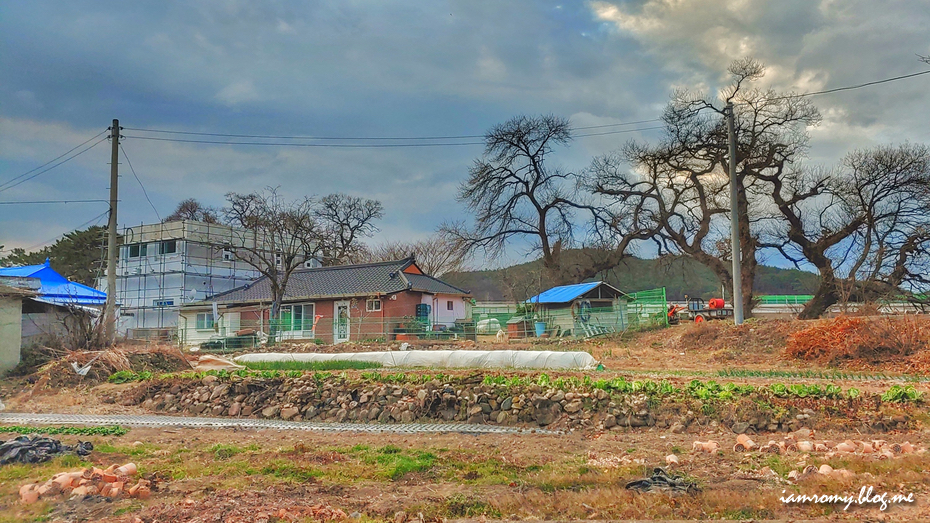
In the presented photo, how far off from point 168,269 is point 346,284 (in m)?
16.1

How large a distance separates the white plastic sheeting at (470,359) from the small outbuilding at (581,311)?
1043 centimetres

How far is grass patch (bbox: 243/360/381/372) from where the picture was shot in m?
17.2

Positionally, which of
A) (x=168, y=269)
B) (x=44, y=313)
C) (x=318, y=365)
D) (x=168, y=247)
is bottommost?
(x=318, y=365)

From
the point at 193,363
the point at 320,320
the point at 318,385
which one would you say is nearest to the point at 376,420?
the point at 318,385

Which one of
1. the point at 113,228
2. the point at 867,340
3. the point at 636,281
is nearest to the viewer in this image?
the point at 867,340

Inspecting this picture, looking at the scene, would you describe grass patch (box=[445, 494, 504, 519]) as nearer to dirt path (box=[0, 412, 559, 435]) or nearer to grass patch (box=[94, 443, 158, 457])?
dirt path (box=[0, 412, 559, 435])

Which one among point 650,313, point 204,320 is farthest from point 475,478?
point 204,320

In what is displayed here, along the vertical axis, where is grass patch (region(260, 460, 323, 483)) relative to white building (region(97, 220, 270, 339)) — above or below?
below

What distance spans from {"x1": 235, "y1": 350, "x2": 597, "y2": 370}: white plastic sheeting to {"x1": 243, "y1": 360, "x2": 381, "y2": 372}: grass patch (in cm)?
63

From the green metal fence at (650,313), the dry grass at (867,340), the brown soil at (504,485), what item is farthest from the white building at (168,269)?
the brown soil at (504,485)

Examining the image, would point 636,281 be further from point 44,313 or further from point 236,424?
point 236,424

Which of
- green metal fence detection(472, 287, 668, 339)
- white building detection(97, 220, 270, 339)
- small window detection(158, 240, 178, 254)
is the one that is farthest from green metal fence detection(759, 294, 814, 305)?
small window detection(158, 240, 178, 254)

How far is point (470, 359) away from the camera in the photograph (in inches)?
668

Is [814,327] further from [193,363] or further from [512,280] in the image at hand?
[512,280]
